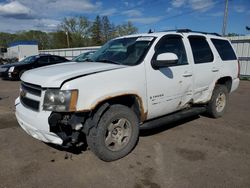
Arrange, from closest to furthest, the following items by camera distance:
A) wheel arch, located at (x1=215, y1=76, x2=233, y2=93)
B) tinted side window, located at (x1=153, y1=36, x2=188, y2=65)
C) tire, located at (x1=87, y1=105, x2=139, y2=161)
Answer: tire, located at (x1=87, y1=105, x2=139, y2=161)
tinted side window, located at (x1=153, y1=36, x2=188, y2=65)
wheel arch, located at (x1=215, y1=76, x2=233, y2=93)

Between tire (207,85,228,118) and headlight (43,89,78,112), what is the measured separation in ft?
12.0

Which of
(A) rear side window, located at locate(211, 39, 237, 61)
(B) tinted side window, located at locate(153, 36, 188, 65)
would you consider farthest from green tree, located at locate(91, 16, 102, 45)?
(B) tinted side window, located at locate(153, 36, 188, 65)

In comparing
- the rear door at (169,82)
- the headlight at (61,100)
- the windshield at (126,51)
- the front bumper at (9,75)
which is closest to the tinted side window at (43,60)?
the front bumper at (9,75)

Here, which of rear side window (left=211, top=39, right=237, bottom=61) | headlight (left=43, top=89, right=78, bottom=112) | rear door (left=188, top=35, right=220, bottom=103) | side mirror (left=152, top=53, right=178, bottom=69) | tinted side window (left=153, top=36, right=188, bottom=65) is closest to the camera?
headlight (left=43, top=89, right=78, bottom=112)

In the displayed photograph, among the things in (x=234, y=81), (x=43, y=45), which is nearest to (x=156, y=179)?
(x=234, y=81)

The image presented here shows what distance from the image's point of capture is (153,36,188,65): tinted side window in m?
4.11

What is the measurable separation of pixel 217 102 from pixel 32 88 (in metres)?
4.33

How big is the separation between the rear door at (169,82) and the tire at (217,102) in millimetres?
1121

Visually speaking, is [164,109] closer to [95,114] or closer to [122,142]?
[122,142]

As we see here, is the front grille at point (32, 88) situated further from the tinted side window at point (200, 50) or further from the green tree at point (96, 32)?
the green tree at point (96, 32)

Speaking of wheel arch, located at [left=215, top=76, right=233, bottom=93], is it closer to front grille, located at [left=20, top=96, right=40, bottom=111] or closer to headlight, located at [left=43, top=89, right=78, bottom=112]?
headlight, located at [left=43, top=89, right=78, bottom=112]

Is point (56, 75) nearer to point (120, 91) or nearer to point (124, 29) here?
point (120, 91)

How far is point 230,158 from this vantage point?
367 cm

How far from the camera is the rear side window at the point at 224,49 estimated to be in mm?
5434
